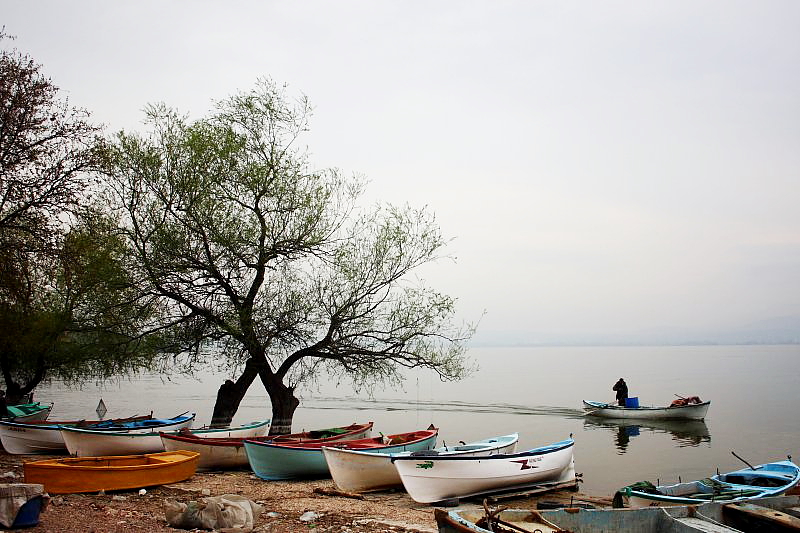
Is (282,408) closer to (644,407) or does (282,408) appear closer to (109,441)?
(109,441)

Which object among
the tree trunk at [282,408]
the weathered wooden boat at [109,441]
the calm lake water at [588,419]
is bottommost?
the calm lake water at [588,419]

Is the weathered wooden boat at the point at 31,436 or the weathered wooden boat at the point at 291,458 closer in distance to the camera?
the weathered wooden boat at the point at 291,458

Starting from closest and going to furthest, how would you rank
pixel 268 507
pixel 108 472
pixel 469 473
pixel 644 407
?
pixel 268 507 → pixel 108 472 → pixel 469 473 → pixel 644 407

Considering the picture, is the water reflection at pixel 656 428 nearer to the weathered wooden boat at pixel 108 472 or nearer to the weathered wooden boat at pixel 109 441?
the weathered wooden boat at pixel 109 441

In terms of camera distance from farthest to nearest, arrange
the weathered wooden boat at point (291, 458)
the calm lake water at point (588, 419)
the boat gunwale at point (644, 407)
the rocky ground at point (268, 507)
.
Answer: the boat gunwale at point (644, 407)
the calm lake water at point (588, 419)
the weathered wooden boat at point (291, 458)
the rocky ground at point (268, 507)

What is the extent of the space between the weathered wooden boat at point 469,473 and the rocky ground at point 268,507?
0.34 meters

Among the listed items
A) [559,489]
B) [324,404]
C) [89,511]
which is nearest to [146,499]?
[89,511]

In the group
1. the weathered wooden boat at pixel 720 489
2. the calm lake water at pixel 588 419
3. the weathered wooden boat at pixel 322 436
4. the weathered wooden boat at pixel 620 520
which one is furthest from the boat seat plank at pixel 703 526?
the weathered wooden boat at pixel 322 436

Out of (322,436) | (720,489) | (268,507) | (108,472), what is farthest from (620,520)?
(322,436)

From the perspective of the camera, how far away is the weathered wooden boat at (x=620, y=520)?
973 cm

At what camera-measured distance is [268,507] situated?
45.5 ft

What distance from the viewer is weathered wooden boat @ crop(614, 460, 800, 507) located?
41.1 ft

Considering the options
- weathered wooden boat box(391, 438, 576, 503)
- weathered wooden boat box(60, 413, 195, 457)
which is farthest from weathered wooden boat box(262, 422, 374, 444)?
weathered wooden boat box(391, 438, 576, 503)

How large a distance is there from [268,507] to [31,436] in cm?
1081
